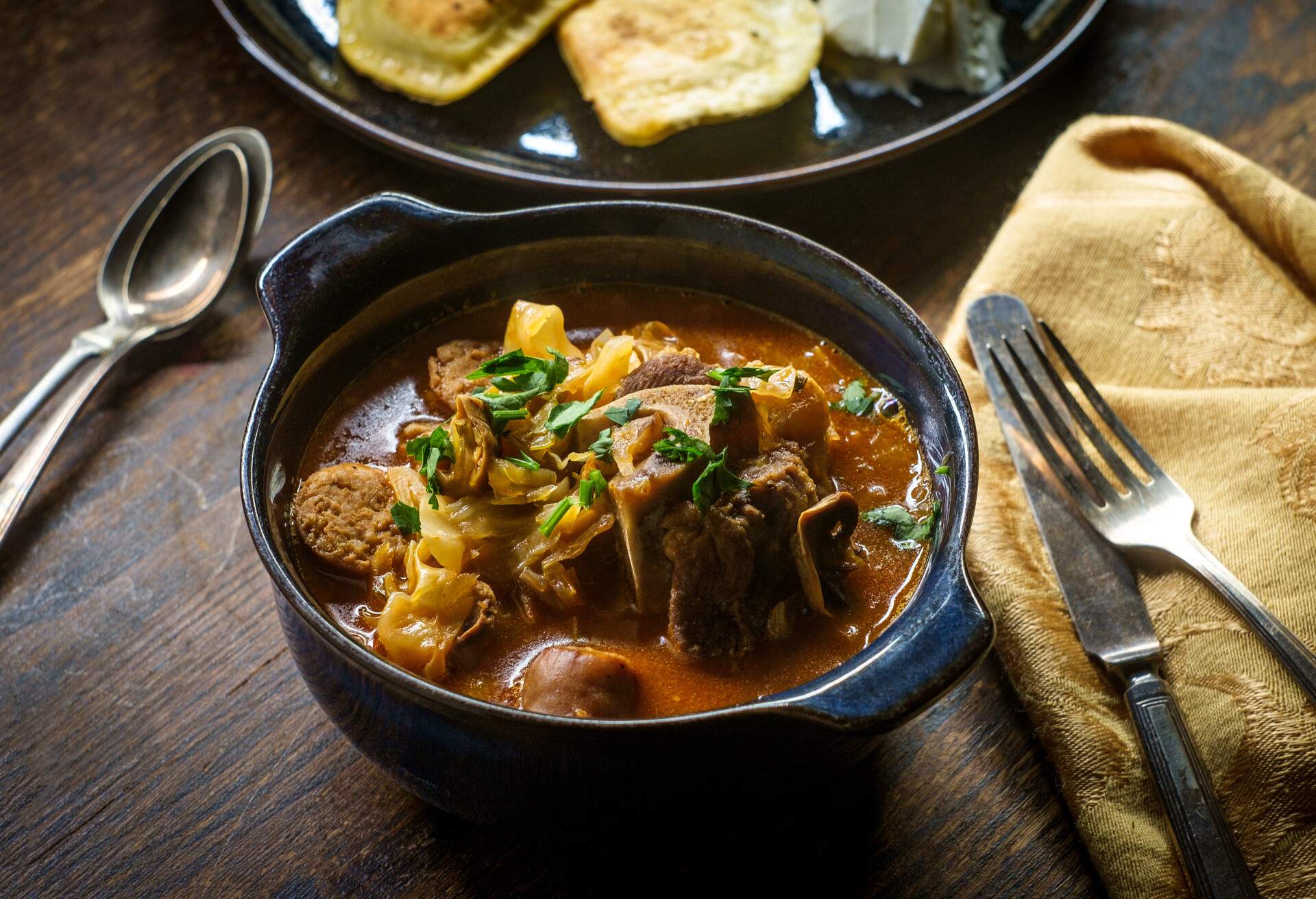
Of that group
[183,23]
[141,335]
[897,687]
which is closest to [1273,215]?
[897,687]

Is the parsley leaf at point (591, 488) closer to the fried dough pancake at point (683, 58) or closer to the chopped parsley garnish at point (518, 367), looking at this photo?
the chopped parsley garnish at point (518, 367)

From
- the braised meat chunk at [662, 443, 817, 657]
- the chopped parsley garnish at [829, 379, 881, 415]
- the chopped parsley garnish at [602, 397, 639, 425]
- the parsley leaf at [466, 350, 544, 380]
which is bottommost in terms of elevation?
the chopped parsley garnish at [829, 379, 881, 415]

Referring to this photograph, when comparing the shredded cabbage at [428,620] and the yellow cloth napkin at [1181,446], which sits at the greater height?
the shredded cabbage at [428,620]

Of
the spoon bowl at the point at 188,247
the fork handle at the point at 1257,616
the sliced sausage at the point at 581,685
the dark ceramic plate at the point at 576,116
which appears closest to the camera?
the sliced sausage at the point at 581,685

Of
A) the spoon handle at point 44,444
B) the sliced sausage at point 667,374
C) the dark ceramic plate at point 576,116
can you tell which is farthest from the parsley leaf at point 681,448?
the spoon handle at point 44,444

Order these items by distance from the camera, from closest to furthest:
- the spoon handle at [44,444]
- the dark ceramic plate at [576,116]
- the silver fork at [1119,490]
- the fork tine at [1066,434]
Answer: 1. the silver fork at [1119,490]
2. the fork tine at [1066,434]
3. the spoon handle at [44,444]
4. the dark ceramic plate at [576,116]

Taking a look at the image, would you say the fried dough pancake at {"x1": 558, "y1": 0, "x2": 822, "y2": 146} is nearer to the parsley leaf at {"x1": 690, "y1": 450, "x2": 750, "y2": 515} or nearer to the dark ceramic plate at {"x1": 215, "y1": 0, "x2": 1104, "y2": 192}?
the dark ceramic plate at {"x1": 215, "y1": 0, "x2": 1104, "y2": 192}

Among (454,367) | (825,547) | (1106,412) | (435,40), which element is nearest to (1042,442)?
(1106,412)

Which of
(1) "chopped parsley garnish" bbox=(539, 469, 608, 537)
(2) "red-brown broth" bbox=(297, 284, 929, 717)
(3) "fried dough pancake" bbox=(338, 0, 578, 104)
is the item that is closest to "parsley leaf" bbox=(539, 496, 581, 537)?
(1) "chopped parsley garnish" bbox=(539, 469, 608, 537)
